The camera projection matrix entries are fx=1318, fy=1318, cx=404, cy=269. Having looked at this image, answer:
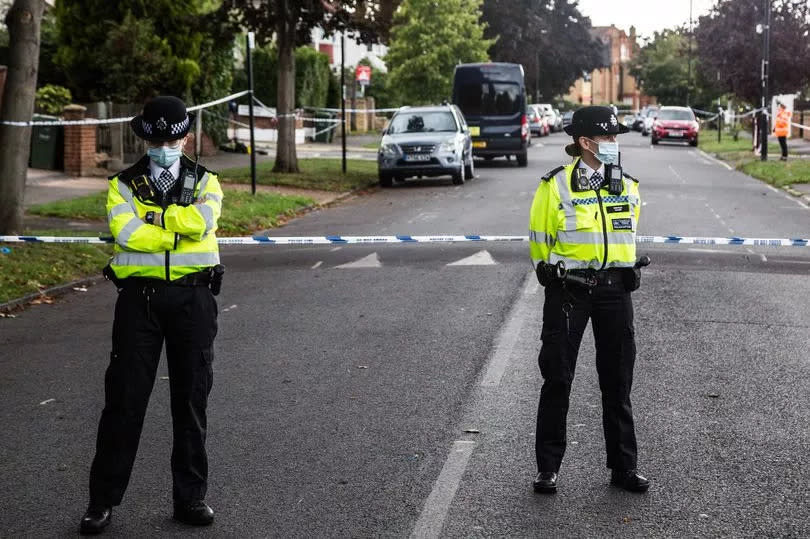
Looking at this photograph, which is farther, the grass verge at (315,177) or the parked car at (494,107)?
the parked car at (494,107)

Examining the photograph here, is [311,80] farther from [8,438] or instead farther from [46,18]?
[8,438]

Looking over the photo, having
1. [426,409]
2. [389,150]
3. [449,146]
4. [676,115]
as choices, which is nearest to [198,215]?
[426,409]

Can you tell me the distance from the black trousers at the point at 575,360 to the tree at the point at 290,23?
22.1 meters

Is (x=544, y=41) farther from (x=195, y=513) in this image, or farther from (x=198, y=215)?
(x=195, y=513)

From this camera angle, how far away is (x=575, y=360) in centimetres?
603

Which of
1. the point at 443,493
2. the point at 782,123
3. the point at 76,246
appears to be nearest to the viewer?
the point at 443,493

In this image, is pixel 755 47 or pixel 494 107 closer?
pixel 494 107

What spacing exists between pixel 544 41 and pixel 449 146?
195 ft

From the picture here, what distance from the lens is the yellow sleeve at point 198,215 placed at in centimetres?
546

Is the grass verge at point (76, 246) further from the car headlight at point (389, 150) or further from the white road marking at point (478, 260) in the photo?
the car headlight at point (389, 150)

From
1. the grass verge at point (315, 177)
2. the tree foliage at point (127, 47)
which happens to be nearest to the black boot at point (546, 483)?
the grass verge at point (315, 177)

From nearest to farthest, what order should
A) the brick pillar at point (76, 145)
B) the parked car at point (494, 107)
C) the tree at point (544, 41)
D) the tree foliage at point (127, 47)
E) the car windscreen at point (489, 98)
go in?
the brick pillar at point (76, 145)
the tree foliage at point (127, 47)
the parked car at point (494, 107)
the car windscreen at point (489, 98)
the tree at point (544, 41)

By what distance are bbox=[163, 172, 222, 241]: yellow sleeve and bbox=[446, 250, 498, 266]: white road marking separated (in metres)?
8.78

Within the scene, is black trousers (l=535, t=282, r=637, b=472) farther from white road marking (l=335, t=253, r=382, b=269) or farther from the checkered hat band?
white road marking (l=335, t=253, r=382, b=269)
